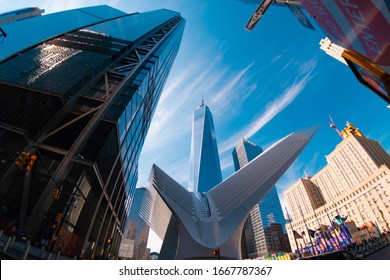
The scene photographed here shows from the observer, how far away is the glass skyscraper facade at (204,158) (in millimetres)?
118562

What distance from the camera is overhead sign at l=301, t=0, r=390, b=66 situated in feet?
9.90

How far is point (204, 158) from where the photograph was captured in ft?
419

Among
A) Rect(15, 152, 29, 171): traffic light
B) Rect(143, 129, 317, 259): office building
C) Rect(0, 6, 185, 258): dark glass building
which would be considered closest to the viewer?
Rect(15, 152, 29, 171): traffic light

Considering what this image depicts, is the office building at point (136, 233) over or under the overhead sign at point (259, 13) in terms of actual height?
over

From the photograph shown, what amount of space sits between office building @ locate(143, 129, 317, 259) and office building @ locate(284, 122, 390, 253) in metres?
35.4

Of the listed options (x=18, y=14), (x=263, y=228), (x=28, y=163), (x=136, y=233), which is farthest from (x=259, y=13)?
(x=263, y=228)

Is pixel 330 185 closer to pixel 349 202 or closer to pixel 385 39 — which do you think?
pixel 349 202

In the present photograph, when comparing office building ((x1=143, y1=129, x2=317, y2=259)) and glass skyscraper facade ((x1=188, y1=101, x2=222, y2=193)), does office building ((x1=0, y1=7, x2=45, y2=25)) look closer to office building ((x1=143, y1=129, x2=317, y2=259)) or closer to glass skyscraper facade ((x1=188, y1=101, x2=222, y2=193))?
office building ((x1=143, y1=129, x2=317, y2=259))

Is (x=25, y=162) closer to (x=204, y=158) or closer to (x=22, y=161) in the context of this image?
(x=22, y=161)

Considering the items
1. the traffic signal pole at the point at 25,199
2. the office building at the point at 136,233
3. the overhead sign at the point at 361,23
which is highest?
the office building at the point at 136,233

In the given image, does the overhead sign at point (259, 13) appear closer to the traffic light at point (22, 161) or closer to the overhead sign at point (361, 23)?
the overhead sign at point (361, 23)

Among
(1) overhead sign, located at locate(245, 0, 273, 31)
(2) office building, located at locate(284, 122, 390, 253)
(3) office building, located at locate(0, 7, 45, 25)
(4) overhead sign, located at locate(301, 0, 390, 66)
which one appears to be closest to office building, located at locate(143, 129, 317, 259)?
(1) overhead sign, located at locate(245, 0, 273, 31)

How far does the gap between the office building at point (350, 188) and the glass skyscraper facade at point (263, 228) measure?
1676 cm

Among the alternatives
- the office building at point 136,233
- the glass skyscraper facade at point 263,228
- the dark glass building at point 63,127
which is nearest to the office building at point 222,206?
the dark glass building at point 63,127
